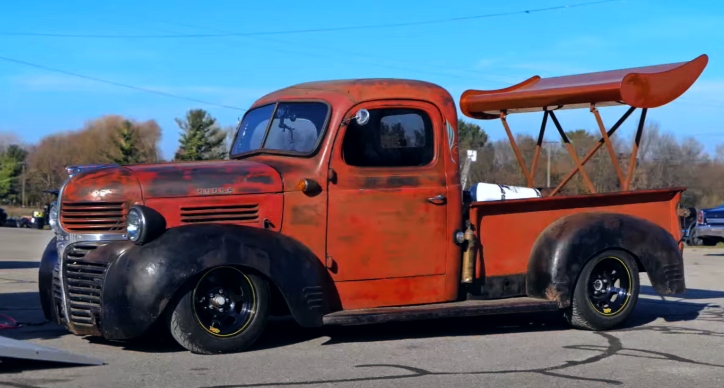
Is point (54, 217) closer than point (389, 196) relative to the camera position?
Yes

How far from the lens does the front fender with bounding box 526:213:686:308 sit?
8391 mm

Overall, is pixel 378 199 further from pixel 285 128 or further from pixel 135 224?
pixel 135 224

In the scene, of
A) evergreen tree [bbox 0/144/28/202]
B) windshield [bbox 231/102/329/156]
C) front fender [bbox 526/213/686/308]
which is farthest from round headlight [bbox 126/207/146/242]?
evergreen tree [bbox 0/144/28/202]

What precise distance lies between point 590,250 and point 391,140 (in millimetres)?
2082

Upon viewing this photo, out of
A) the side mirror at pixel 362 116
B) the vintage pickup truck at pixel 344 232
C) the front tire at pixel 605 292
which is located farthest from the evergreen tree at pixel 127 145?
the side mirror at pixel 362 116

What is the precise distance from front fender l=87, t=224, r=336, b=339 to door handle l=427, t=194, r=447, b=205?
136 centimetres

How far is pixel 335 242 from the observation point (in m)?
7.69

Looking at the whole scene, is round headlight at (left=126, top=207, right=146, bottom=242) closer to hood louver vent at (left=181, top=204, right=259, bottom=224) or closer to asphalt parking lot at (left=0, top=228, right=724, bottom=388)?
hood louver vent at (left=181, top=204, right=259, bottom=224)

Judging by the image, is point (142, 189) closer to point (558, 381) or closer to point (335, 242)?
point (335, 242)

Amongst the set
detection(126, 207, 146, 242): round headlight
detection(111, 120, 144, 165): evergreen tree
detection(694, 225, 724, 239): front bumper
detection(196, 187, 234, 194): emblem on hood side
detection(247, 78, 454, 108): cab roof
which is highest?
detection(111, 120, 144, 165): evergreen tree

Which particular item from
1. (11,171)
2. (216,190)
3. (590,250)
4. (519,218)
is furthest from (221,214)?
(11,171)

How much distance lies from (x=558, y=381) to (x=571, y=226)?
2.40 metres

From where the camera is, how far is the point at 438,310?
781cm

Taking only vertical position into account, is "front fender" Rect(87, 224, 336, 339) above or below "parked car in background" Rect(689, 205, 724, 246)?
below
